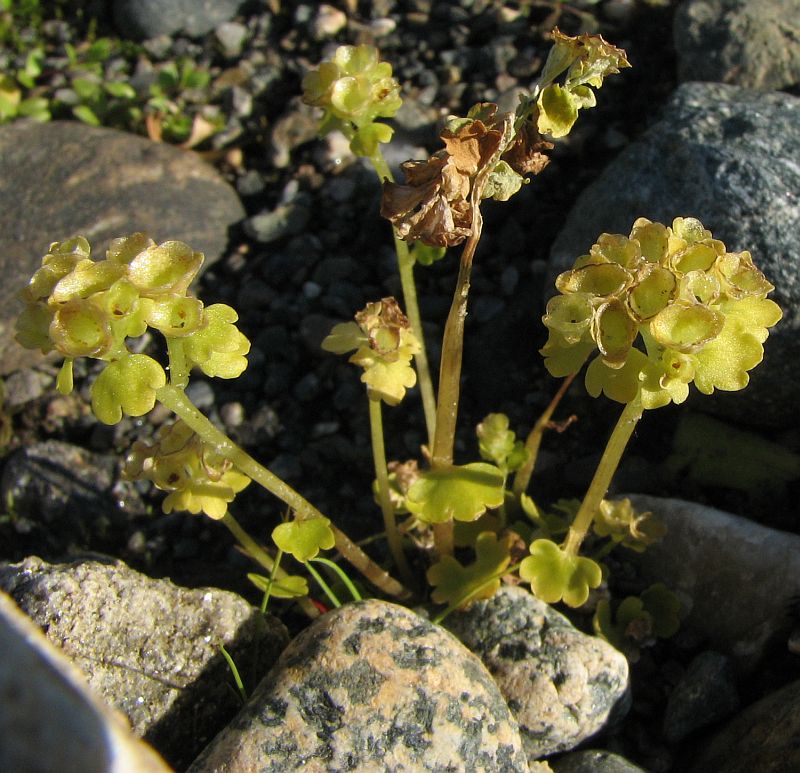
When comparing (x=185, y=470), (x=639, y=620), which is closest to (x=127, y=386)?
(x=185, y=470)

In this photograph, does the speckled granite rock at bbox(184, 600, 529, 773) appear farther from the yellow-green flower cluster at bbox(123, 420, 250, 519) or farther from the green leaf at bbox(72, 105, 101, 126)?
the green leaf at bbox(72, 105, 101, 126)

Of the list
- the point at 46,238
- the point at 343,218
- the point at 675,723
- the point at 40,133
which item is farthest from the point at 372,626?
the point at 40,133

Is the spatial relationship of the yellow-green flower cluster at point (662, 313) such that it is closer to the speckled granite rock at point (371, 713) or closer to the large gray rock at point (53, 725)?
the speckled granite rock at point (371, 713)

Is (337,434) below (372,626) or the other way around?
below

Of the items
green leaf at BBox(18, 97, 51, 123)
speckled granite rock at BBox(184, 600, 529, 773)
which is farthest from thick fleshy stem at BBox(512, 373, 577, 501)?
green leaf at BBox(18, 97, 51, 123)

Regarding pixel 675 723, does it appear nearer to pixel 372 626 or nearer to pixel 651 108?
pixel 372 626

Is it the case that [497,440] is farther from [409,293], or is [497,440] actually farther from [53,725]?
[53,725]
